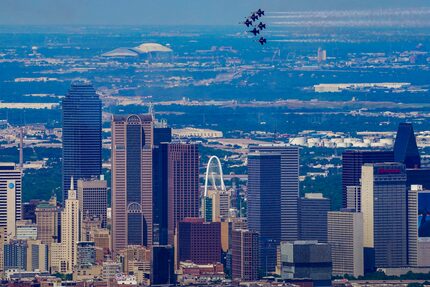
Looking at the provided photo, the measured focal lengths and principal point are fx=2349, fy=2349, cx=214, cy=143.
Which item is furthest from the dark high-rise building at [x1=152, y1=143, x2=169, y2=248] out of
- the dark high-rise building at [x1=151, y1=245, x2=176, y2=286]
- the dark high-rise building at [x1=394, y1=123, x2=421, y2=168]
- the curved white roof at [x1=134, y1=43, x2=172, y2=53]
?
the curved white roof at [x1=134, y1=43, x2=172, y2=53]

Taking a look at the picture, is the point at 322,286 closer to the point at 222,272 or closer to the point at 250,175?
the point at 222,272

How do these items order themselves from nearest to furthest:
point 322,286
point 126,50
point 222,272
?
point 322,286 < point 222,272 < point 126,50

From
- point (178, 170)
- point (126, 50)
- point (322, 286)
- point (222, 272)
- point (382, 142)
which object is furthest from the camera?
point (126, 50)

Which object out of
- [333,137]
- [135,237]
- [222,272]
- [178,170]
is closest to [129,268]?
[222,272]

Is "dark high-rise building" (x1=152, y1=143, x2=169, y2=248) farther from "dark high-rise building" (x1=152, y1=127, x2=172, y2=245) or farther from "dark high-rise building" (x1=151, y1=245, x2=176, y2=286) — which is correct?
"dark high-rise building" (x1=151, y1=245, x2=176, y2=286)

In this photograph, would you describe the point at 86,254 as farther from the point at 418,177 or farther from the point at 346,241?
the point at 418,177

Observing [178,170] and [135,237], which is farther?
[178,170]

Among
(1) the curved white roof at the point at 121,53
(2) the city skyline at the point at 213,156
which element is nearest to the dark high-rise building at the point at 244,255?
(2) the city skyline at the point at 213,156
